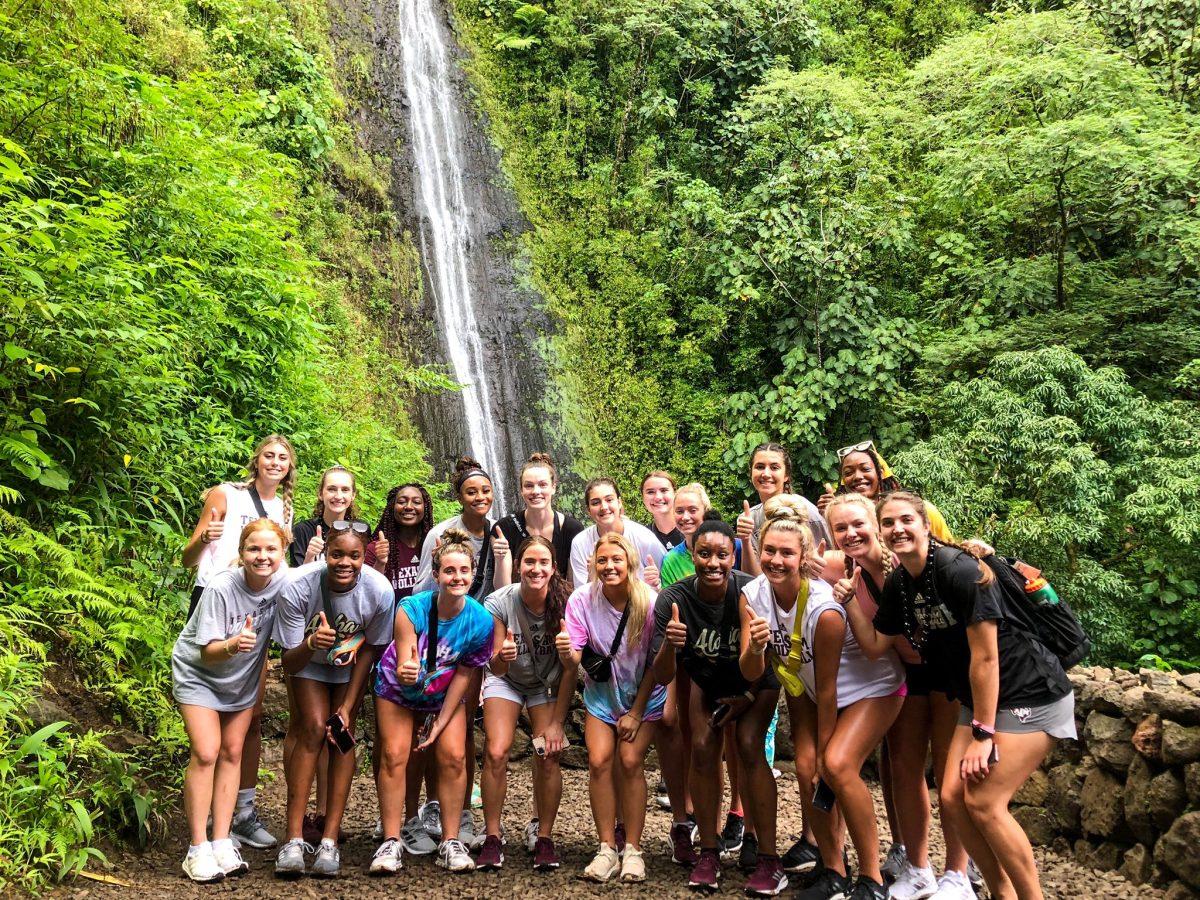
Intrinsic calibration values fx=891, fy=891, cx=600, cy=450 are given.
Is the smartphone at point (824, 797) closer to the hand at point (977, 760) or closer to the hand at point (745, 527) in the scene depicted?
the hand at point (977, 760)

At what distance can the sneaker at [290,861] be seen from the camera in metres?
4.29

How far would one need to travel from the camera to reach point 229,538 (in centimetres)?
486

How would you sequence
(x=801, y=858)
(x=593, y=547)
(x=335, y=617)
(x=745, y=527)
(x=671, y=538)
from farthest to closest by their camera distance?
(x=671, y=538), (x=745, y=527), (x=593, y=547), (x=801, y=858), (x=335, y=617)

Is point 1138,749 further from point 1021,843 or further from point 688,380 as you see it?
point 688,380

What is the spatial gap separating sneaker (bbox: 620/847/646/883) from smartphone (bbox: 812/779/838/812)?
0.91m

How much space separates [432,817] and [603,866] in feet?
3.93

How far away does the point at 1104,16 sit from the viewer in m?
13.5

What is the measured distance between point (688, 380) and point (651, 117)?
5191mm

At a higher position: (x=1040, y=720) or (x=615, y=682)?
(x=1040, y=720)

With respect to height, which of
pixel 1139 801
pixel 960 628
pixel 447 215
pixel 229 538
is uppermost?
pixel 447 215

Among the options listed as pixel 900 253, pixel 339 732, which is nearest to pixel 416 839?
pixel 339 732

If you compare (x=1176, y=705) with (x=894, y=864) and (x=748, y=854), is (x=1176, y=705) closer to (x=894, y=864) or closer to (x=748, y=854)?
(x=894, y=864)

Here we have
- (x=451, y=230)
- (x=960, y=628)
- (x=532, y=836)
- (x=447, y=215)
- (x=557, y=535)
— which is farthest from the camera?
(x=447, y=215)

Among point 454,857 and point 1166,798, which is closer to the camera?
point 454,857
